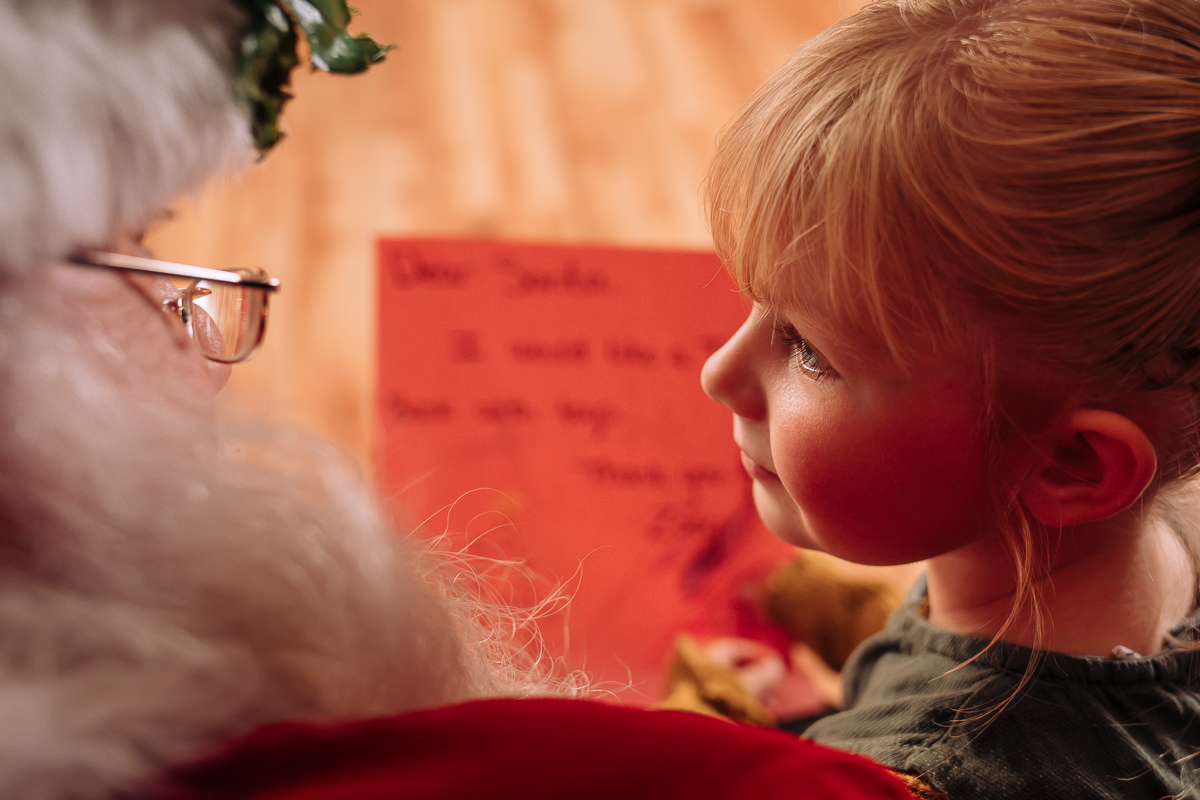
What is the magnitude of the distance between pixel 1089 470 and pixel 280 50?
1.15 ft

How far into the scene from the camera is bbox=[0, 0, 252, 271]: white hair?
218 mm

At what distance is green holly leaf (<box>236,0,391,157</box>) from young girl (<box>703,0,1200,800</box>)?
0.18m

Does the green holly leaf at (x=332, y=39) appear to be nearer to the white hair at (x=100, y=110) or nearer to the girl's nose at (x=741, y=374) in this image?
the white hair at (x=100, y=110)

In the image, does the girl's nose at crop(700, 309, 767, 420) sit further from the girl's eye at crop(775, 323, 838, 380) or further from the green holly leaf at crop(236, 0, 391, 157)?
the green holly leaf at crop(236, 0, 391, 157)

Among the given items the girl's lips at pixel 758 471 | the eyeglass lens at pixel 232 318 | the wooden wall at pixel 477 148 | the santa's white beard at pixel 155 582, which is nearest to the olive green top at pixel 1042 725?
the girl's lips at pixel 758 471

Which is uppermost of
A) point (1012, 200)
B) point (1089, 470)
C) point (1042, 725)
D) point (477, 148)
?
point (477, 148)

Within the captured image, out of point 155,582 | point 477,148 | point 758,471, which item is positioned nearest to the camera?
point 155,582

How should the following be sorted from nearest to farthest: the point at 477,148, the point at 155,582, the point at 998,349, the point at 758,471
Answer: the point at 155,582
the point at 998,349
the point at 758,471
the point at 477,148

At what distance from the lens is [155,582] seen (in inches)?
9.2

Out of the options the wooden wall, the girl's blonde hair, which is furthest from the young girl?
the wooden wall

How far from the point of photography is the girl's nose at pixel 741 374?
1.37ft

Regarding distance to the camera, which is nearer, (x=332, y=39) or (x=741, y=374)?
(x=332, y=39)

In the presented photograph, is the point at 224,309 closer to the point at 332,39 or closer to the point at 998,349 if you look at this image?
the point at 332,39

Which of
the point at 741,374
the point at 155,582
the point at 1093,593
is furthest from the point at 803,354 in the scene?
the point at 155,582
